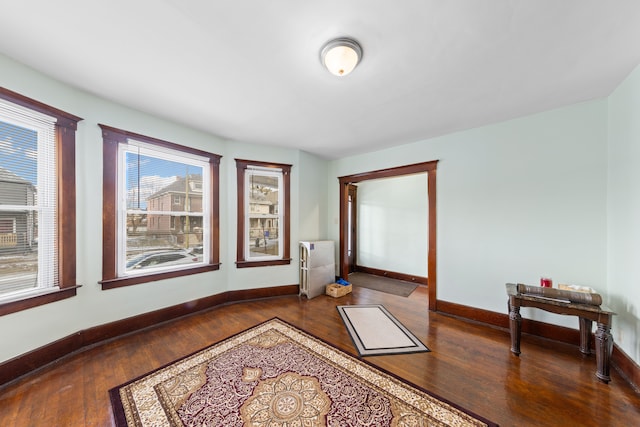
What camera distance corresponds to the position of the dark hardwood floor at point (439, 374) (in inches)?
61.4

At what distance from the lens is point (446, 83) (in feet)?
6.81

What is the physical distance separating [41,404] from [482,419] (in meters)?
3.10

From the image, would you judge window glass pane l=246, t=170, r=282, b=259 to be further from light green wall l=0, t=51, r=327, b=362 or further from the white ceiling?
the white ceiling

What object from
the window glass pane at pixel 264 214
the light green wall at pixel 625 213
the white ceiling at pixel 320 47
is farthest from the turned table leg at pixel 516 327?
the window glass pane at pixel 264 214

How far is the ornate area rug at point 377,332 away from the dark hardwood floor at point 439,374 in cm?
10

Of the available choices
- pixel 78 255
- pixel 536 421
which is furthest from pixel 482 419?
pixel 78 255

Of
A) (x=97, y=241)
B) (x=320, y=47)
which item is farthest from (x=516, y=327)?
(x=97, y=241)

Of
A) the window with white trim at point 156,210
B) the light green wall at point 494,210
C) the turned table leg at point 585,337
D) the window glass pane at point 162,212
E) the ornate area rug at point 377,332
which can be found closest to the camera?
the light green wall at point 494,210

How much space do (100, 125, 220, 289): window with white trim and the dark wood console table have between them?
3.77 m

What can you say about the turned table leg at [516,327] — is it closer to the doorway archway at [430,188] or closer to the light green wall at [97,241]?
the doorway archway at [430,188]

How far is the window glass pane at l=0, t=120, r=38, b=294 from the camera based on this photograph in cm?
186

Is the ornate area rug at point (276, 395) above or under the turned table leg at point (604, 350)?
under

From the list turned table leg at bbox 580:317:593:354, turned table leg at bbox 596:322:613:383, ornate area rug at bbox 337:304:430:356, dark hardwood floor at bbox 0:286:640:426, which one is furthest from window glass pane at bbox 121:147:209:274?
turned table leg at bbox 580:317:593:354

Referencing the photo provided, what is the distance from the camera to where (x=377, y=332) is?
271 cm
